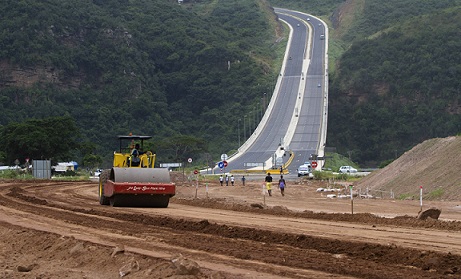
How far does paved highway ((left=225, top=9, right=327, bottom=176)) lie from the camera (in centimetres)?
12075

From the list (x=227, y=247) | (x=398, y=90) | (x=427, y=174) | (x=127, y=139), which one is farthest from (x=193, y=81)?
(x=227, y=247)

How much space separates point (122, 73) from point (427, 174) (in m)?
112

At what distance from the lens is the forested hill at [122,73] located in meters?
141

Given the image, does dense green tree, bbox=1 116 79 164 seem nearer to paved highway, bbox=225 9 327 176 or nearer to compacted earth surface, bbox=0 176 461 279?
paved highway, bbox=225 9 327 176

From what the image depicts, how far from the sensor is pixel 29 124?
104m

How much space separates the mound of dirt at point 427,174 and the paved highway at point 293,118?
47.4m

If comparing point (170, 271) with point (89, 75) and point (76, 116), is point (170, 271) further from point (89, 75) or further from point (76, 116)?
point (89, 75)

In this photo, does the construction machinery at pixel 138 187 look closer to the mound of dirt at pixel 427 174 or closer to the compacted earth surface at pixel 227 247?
the compacted earth surface at pixel 227 247

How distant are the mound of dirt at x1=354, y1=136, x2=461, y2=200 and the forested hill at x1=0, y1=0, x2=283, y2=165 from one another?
241ft

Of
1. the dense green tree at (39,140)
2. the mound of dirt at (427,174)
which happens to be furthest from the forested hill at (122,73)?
the mound of dirt at (427,174)

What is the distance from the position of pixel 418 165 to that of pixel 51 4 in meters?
121

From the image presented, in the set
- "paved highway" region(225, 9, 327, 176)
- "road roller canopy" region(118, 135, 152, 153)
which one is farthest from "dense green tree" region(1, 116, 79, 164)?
"road roller canopy" region(118, 135, 152, 153)

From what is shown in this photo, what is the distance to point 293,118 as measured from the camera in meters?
137

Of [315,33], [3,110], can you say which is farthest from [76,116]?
[315,33]
